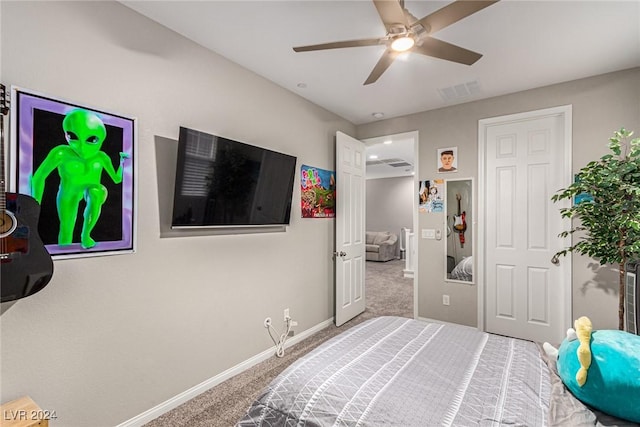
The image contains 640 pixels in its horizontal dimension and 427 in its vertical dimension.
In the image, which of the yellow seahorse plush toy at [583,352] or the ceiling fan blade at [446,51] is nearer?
the yellow seahorse plush toy at [583,352]

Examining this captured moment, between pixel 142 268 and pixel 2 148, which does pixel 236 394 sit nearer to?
pixel 142 268

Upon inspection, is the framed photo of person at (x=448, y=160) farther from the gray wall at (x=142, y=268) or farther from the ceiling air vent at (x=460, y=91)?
the gray wall at (x=142, y=268)

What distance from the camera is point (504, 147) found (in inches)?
130

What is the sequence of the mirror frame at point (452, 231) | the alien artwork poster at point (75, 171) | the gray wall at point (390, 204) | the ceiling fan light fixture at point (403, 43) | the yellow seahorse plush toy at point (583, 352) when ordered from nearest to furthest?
the yellow seahorse plush toy at point (583, 352) → the alien artwork poster at point (75, 171) → the ceiling fan light fixture at point (403, 43) → the mirror frame at point (452, 231) → the gray wall at point (390, 204)

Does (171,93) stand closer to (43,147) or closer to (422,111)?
(43,147)

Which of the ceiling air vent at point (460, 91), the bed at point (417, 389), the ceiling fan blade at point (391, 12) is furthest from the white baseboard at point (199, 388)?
the ceiling air vent at point (460, 91)

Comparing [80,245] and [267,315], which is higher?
[80,245]

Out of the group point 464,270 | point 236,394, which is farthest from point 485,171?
point 236,394

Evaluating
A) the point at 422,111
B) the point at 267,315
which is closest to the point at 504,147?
the point at 422,111

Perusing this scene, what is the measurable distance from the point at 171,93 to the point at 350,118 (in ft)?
7.99

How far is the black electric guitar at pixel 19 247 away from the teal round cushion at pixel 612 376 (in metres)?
2.36

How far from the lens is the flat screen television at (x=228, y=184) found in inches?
82.3

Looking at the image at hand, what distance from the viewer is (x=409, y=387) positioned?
1.29 metres

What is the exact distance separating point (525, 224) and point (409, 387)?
2673 millimetres
